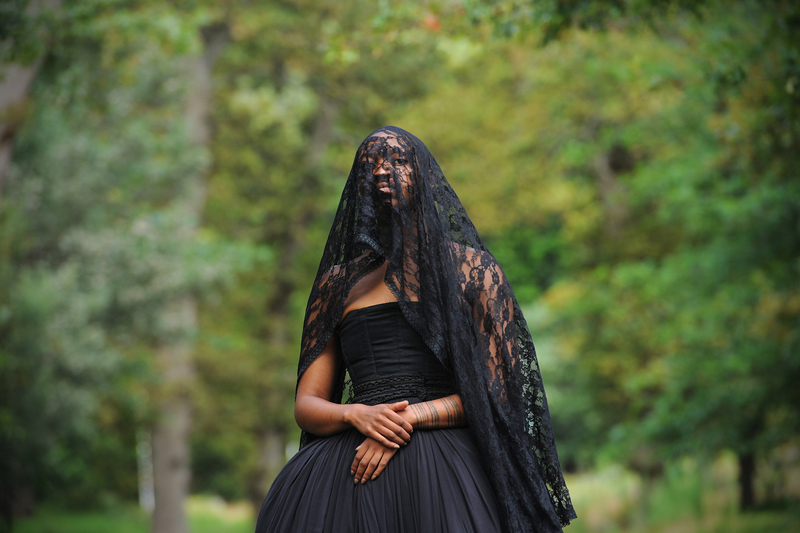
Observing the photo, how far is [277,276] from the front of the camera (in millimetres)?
18719

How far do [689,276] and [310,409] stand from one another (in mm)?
10058

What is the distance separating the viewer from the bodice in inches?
102

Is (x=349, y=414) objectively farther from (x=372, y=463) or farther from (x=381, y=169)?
(x=381, y=169)

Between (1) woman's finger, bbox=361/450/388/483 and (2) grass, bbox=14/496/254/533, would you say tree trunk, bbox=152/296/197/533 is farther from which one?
(1) woman's finger, bbox=361/450/388/483

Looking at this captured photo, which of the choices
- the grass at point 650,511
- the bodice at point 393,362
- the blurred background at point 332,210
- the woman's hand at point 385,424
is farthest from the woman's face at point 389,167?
the grass at point 650,511

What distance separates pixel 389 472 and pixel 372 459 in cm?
7

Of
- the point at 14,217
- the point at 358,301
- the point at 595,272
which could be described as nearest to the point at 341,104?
the point at 595,272

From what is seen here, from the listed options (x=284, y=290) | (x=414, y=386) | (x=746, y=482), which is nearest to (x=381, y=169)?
(x=414, y=386)

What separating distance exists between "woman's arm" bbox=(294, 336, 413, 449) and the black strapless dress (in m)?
0.06

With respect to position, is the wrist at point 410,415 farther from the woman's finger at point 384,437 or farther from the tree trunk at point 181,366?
the tree trunk at point 181,366

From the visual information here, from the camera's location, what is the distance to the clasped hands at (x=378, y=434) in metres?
2.45

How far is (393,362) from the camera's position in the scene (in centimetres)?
262

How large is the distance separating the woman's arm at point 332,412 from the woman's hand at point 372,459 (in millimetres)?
28

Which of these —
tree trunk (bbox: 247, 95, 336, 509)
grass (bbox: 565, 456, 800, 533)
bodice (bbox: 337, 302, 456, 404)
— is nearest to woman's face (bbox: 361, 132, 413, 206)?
bodice (bbox: 337, 302, 456, 404)
